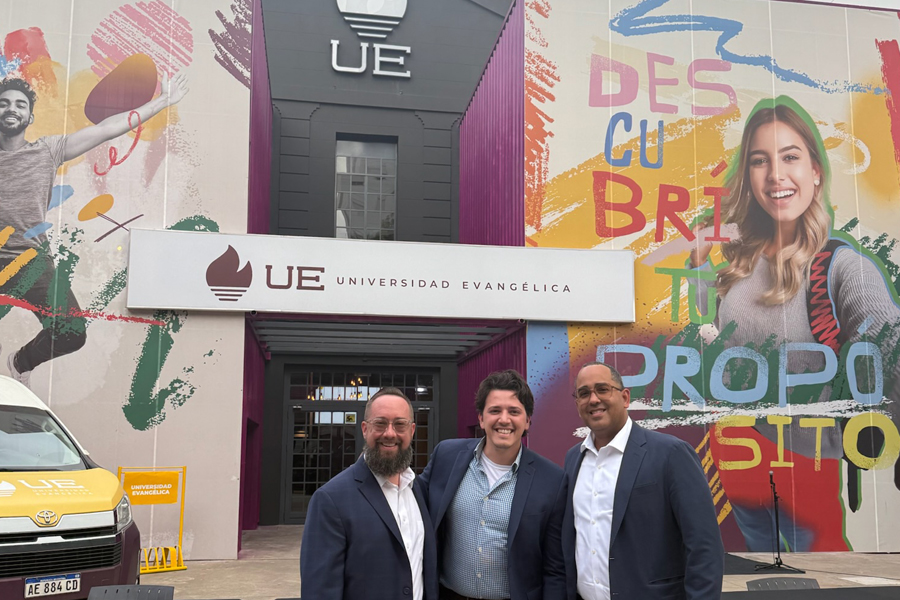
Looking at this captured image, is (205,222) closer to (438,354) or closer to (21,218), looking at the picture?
(21,218)

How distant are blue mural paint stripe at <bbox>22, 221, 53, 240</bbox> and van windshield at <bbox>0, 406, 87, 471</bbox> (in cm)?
406

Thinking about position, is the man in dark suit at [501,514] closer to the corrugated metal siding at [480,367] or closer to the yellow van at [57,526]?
the yellow van at [57,526]

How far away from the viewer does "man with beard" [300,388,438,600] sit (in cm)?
319

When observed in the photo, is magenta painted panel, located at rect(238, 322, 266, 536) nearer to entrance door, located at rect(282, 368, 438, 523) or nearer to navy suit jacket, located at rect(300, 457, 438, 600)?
entrance door, located at rect(282, 368, 438, 523)

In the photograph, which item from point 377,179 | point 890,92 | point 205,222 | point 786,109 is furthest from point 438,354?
point 890,92

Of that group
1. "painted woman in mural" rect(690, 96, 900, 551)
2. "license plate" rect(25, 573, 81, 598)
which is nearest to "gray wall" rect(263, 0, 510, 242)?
"painted woman in mural" rect(690, 96, 900, 551)

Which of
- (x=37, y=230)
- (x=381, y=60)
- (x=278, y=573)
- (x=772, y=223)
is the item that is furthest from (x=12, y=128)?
(x=772, y=223)

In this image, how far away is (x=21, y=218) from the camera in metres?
11.0

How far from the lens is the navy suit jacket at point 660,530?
3438 mm

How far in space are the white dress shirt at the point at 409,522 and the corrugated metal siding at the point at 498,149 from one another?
29.5ft

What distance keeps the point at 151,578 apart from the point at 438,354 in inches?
308

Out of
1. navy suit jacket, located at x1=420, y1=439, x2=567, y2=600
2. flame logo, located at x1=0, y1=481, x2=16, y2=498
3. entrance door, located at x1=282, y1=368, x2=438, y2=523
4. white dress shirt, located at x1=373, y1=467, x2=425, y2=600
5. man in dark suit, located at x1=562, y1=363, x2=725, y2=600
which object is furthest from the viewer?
entrance door, located at x1=282, y1=368, x2=438, y2=523

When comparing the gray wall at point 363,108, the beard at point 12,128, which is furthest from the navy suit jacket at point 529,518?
the gray wall at point 363,108

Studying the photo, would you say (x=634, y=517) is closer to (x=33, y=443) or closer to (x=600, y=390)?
(x=600, y=390)
